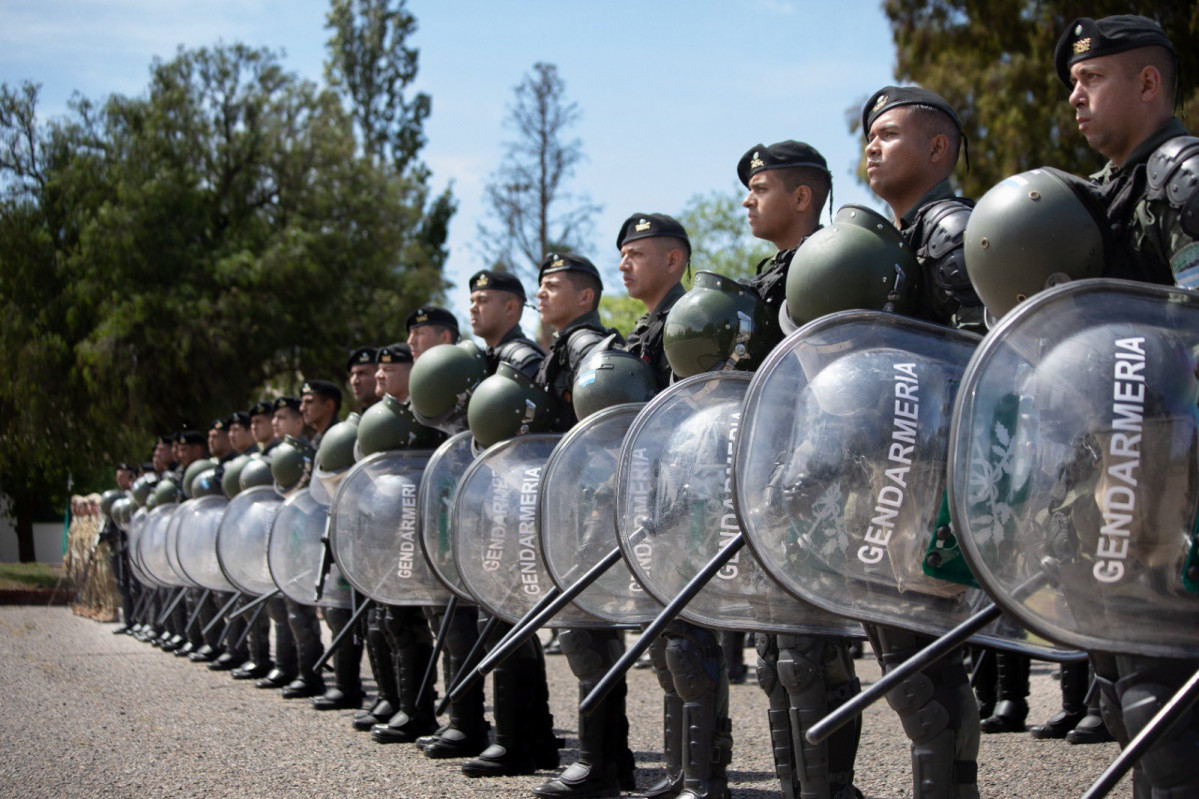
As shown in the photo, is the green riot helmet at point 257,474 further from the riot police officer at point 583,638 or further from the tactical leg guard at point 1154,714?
the tactical leg guard at point 1154,714

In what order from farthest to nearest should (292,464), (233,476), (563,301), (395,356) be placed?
1. (233,476)
2. (292,464)
3. (395,356)
4. (563,301)

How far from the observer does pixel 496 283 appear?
21.4 feet

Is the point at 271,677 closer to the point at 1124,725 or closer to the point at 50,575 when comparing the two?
the point at 1124,725

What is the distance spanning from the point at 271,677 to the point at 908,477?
7.33 meters

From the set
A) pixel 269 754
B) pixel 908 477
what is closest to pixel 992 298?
pixel 908 477

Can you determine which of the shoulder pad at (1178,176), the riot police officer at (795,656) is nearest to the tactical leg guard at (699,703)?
the riot police officer at (795,656)

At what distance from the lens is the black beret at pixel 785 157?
4.35 metres

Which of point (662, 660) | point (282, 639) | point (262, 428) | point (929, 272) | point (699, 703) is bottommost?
point (282, 639)

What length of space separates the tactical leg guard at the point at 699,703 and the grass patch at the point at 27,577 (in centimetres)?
1981

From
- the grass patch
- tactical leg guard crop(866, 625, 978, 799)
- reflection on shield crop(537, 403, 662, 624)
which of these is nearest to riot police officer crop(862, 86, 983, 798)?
tactical leg guard crop(866, 625, 978, 799)

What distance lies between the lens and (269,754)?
6145mm

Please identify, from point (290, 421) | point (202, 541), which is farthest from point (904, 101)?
point (202, 541)

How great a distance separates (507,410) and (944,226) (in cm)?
224

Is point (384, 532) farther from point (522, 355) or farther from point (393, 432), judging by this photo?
point (522, 355)
